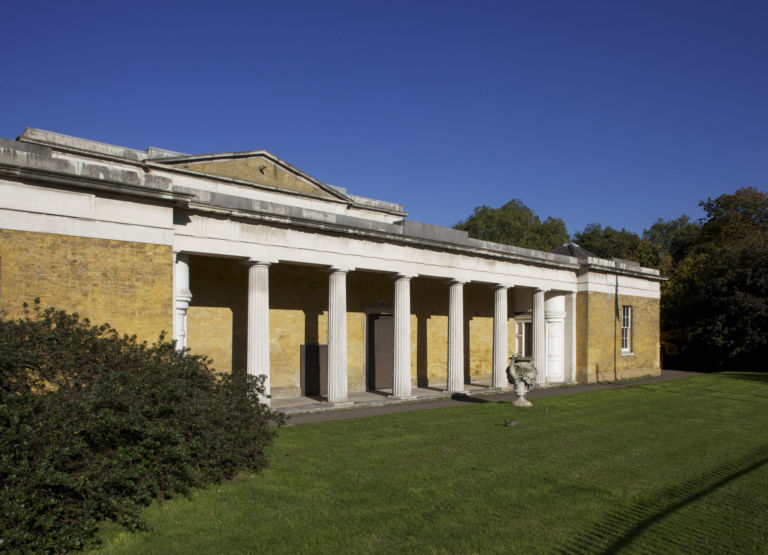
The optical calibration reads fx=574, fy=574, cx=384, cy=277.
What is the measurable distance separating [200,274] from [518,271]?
11235 mm

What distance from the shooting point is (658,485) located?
7805 millimetres

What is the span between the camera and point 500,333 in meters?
20.3

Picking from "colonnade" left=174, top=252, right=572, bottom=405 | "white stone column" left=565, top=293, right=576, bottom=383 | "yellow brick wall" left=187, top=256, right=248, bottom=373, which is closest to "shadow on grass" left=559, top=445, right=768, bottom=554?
"colonnade" left=174, top=252, right=572, bottom=405

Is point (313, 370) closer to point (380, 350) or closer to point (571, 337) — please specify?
point (380, 350)

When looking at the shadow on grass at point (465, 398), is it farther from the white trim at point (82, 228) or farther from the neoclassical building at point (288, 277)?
the white trim at point (82, 228)

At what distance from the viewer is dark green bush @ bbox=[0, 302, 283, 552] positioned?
5.31 m

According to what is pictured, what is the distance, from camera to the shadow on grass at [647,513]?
18.7 feet

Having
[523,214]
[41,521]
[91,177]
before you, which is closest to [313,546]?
[41,521]

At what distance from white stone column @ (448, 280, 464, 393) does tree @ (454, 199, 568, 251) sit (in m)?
34.0

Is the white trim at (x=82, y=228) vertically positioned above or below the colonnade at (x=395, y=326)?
above

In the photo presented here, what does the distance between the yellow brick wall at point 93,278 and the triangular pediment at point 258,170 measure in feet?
23.2

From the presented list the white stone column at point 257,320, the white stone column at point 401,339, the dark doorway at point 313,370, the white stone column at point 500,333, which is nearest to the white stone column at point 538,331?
the white stone column at point 500,333

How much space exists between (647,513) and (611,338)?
1886cm

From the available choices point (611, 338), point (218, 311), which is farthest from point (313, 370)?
point (611, 338)
